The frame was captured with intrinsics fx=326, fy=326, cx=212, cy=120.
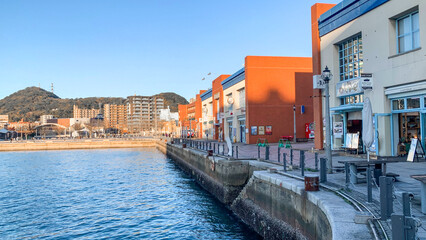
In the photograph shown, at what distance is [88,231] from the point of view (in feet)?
41.3

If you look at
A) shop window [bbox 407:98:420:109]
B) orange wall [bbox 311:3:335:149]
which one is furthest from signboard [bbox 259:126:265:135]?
shop window [bbox 407:98:420:109]

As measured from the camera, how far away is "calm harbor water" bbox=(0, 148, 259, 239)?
12.4 metres

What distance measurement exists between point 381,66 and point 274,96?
21.8 meters

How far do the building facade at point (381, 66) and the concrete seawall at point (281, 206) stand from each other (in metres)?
7.86

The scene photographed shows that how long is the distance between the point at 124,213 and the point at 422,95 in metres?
14.9

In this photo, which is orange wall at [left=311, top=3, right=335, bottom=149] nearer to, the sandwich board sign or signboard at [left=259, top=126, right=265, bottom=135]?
the sandwich board sign

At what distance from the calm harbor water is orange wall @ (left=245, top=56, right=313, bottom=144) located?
15191mm

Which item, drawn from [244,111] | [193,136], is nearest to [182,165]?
[244,111]

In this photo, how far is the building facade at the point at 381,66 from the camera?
50.1 feet

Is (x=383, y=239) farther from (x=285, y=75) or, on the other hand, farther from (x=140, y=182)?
(x=285, y=75)

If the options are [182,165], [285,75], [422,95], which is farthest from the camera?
[285,75]

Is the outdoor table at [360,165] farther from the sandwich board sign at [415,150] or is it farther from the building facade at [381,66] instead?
the building facade at [381,66]

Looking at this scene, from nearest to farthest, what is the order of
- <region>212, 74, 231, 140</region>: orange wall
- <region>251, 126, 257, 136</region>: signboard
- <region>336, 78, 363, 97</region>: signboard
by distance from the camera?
<region>336, 78, 363, 97</region>: signboard, <region>251, 126, 257, 136</region>: signboard, <region>212, 74, 231, 140</region>: orange wall

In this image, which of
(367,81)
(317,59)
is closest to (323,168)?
(367,81)
